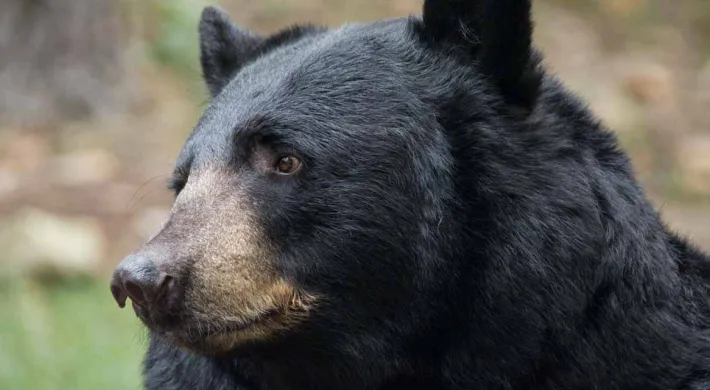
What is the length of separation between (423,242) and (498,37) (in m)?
0.70

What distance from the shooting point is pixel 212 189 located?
3488 millimetres

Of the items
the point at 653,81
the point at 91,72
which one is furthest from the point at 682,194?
the point at 91,72

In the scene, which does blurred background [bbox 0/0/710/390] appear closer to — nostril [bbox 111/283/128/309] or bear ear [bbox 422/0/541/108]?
bear ear [bbox 422/0/541/108]

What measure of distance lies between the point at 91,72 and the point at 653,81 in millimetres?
6395

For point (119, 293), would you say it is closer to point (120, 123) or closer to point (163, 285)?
point (163, 285)

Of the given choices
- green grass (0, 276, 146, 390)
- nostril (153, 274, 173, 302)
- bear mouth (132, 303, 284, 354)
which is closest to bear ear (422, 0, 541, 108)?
bear mouth (132, 303, 284, 354)

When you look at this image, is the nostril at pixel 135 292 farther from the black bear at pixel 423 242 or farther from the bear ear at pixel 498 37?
the bear ear at pixel 498 37

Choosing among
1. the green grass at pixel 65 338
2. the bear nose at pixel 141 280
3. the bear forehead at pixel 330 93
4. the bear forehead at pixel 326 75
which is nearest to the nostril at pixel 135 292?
the bear nose at pixel 141 280

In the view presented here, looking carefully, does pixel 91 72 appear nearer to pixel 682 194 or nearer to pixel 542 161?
pixel 682 194

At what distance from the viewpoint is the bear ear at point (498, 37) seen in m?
3.49

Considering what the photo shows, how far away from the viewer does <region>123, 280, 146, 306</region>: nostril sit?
3.18 meters

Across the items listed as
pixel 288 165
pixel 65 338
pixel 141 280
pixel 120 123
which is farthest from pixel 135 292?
pixel 120 123

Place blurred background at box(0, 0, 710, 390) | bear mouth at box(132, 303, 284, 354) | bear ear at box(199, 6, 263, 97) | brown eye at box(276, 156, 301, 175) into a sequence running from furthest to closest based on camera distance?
blurred background at box(0, 0, 710, 390)
bear ear at box(199, 6, 263, 97)
brown eye at box(276, 156, 301, 175)
bear mouth at box(132, 303, 284, 354)

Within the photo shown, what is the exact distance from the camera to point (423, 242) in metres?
3.45
